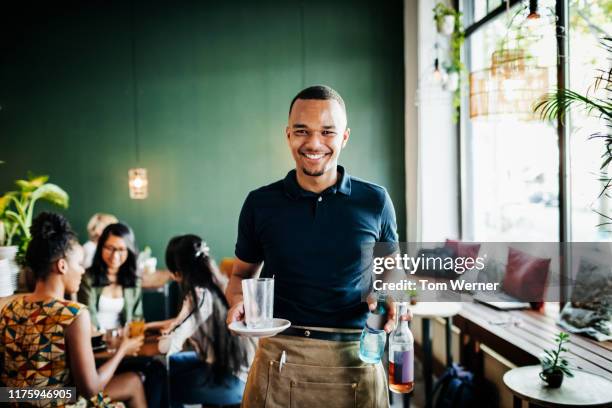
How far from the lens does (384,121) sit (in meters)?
5.71

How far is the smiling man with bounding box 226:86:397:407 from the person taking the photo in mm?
1610

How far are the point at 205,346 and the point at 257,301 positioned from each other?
4.77ft

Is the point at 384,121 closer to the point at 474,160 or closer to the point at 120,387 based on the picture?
the point at 474,160

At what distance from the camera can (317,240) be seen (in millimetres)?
1650

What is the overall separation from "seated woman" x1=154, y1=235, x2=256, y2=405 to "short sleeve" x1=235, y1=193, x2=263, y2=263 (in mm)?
1196

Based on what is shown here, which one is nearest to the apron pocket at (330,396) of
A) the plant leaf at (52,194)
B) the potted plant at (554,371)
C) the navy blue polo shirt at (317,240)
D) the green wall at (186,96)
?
the navy blue polo shirt at (317,240)

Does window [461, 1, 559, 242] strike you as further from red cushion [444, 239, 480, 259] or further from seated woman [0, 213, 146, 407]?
seated woman [0, 213, 146, 407]

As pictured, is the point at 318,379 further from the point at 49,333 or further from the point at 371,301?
the point at 49,333

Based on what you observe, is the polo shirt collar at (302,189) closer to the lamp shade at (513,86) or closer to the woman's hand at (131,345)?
the woman's hand at (131,345)

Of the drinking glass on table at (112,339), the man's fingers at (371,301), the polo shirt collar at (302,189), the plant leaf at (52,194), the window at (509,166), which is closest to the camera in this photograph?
the man's fingers at (371,301)

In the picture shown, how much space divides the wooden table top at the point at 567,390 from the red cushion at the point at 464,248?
1.88 meters

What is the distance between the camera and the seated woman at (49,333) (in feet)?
6.99

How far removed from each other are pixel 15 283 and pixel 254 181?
2.44 m

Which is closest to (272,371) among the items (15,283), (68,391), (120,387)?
(68,391)
